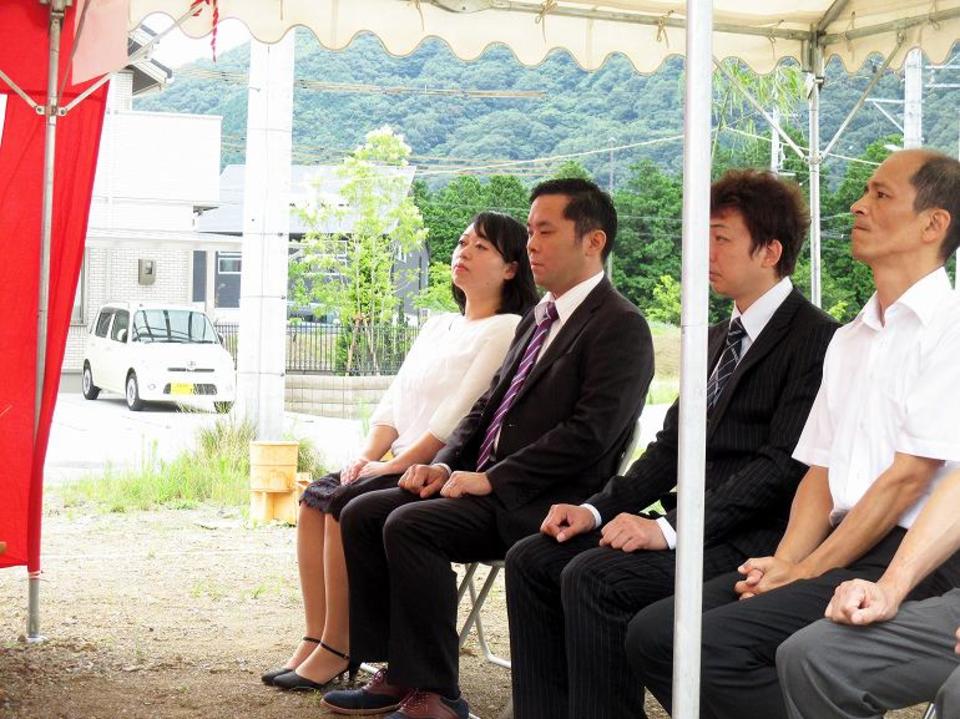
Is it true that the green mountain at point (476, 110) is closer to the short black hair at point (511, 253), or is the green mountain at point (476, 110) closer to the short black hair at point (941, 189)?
the short black hair at point (511, 253)

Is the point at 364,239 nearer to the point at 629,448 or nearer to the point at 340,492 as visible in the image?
the point at 340,492

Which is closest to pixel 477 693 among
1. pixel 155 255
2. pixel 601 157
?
pixel 155 255

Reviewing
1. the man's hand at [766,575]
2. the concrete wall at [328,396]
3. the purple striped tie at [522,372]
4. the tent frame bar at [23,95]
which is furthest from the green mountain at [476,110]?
the man's hand at [766,575]

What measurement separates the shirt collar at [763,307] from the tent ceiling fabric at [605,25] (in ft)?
7.67

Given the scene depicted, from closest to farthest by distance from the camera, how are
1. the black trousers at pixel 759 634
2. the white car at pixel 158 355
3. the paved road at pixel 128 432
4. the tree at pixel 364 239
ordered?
the black trousers at pixel 759 634
the paved road at pixel 128 432
the white car at pixel 158 355
the tree at pixel 364 239

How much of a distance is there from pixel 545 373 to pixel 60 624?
2.49 metres

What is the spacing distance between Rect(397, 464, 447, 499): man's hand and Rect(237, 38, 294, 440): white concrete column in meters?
6.16

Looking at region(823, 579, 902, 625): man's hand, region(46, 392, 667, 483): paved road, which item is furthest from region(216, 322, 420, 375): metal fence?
region(823, 579, 902, 625): man's hand

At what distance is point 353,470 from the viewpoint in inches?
165

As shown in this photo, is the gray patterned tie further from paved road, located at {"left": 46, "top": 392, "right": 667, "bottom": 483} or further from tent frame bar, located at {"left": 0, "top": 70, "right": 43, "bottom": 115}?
paved road, located at {"left": 46, "top": 392, "right": 667, "bottom": 483}

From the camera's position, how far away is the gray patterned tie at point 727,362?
3152 millimetres

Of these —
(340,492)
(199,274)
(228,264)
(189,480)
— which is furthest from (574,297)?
(199,274)

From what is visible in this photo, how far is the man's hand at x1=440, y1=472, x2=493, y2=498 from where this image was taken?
3.57 metres

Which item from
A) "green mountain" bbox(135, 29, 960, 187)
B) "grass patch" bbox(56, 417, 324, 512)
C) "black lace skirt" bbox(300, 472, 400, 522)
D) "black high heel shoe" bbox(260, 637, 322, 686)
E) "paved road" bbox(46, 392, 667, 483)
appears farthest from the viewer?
"green mountain" bbox(135, 29, 960, 187)
